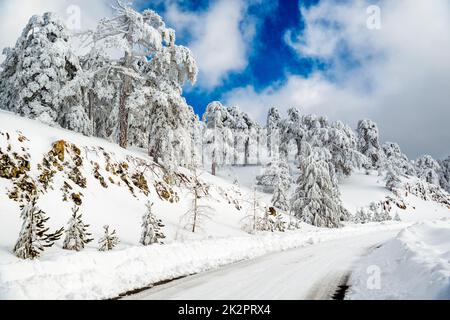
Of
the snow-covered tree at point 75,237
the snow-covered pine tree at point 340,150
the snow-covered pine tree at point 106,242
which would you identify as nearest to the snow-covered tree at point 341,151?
the snow-covered pine tree at point 340,150

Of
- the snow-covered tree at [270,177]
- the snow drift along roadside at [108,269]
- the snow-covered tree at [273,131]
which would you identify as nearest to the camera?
the snow drift along roadside at [108,269]

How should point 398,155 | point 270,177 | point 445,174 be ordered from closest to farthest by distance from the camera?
point 270,177 → point 398,155 → point 445,174

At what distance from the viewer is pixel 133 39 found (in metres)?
25.1

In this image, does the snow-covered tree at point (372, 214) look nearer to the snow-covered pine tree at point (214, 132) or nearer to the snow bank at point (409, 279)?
the snow-covered pine tree at point (214, 132)

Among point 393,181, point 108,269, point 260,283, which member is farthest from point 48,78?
point 393,181

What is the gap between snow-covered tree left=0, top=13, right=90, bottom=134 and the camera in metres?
24.9

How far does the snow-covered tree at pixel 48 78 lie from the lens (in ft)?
81.7

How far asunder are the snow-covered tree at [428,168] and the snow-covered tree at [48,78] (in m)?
81.5

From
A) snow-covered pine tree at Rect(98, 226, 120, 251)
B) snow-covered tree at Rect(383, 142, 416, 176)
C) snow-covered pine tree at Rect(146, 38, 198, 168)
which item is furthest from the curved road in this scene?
snow-covered tree at Rect(383, 142, 416, 176)

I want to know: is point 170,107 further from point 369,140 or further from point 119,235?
point 369,140

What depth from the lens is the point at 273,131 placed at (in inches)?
2751

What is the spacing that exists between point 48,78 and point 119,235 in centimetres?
1638

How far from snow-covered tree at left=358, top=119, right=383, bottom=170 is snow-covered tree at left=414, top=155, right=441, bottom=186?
69.3 ft
